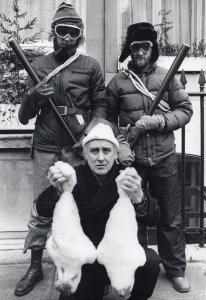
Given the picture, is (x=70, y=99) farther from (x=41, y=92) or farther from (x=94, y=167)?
(x=94, y=167)

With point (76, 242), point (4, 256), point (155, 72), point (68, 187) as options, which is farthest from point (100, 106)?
point (4, 256)

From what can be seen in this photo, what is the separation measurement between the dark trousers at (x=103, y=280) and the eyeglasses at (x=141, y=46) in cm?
153

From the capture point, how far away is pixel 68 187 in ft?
10.2

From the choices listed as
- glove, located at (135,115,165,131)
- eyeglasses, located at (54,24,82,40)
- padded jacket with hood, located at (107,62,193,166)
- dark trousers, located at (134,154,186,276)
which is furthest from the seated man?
eyeglasses, located at (54,24,82,40)

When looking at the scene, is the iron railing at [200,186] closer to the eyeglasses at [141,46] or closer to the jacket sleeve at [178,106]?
the jacket sleeve at [178,106]

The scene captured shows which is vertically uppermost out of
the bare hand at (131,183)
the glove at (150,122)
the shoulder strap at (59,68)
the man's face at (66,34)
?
the man's face at (66,34)

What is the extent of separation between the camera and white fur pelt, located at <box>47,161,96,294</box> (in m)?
3.02

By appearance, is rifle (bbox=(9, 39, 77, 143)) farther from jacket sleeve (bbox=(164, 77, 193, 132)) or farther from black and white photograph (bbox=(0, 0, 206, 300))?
jacket sleeve (bbox=(164, 77, 193, 132))

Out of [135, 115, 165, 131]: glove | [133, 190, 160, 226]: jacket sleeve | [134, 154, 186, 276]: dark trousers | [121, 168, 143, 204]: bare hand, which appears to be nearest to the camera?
[121, 168, 143, 204]: bare hand

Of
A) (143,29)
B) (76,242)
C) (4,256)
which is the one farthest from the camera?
(4,256)

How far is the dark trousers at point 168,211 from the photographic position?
153 inches

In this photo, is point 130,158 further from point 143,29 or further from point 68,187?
point 143,29

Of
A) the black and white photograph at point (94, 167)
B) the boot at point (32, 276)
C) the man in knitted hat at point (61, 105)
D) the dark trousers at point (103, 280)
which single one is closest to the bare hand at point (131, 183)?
the black and white photograph at point (94, 167)

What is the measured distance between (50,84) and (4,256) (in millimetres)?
1658
